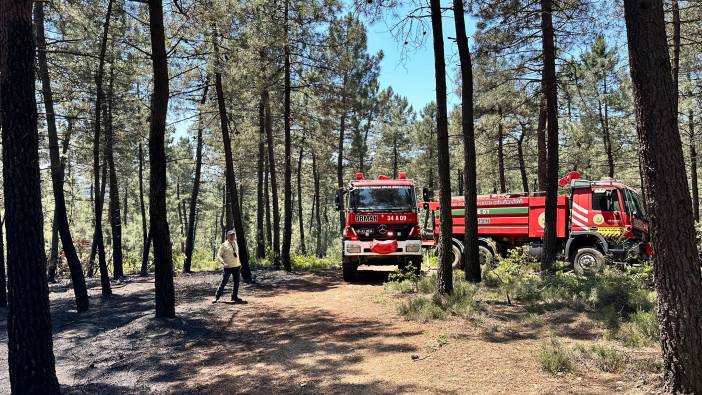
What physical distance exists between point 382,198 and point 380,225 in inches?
35.9

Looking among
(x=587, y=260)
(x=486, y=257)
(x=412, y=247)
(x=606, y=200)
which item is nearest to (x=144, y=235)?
(x=412, y=247)

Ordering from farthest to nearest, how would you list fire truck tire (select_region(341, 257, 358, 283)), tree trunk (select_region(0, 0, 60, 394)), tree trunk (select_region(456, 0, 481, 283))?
fire truck tire (select_region(341, 257, 358, 283)) → tree trunk (select_region(456, 0, 481, 283)) → tree trunk (select_region(0, 0, 60, 394))

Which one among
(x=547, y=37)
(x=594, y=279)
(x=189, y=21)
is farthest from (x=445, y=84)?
(x=189, y=21)

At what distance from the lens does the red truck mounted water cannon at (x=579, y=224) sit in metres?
11.5

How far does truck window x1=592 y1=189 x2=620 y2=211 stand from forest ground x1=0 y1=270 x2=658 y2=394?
18.4ft

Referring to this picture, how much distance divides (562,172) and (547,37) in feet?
69.3

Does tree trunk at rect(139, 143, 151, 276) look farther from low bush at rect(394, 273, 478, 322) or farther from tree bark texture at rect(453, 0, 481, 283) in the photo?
tree bark texture at rect(453, 0, 481, 283)

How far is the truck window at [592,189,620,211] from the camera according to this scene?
1184 cm

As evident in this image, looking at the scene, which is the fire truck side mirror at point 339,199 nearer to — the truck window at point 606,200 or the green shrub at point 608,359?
the truck window at point 606,200

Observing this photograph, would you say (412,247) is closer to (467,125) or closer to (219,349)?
(467,125)

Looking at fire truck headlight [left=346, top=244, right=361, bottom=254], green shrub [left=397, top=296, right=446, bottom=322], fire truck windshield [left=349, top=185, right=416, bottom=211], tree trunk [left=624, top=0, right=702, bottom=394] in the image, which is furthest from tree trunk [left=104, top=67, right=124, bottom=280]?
tree trunk [left=624, top=0, right=702, bottom=394]

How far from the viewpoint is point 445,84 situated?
8.88 metres

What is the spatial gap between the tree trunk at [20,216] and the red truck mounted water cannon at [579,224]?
10.0 meters

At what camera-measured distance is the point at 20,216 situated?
446 centimetres
